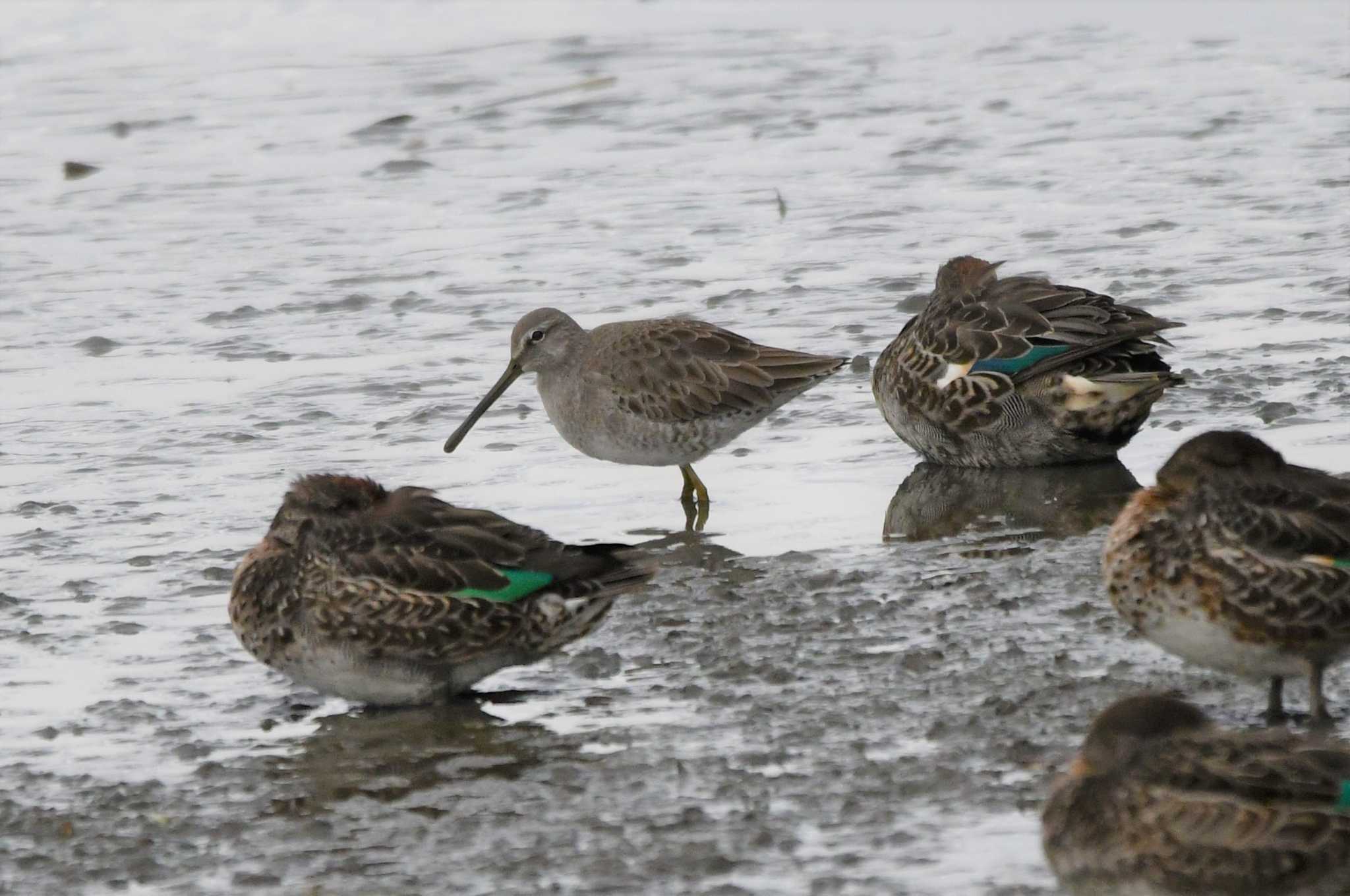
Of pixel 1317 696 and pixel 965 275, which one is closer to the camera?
pixel 1317 696

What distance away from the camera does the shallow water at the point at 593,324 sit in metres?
6.36

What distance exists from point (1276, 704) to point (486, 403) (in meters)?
4.94

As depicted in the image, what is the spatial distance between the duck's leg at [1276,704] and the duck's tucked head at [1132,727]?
1.32m

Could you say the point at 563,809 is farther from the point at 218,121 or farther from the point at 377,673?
the point at 218,121

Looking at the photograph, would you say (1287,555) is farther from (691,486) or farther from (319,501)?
(691,486)

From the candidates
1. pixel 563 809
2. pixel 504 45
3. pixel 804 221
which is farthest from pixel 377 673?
pixel 504 45

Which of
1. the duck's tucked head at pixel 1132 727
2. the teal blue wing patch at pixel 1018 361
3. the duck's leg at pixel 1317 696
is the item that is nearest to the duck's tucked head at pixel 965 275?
the teal blue wing patch at pixel 1018 361

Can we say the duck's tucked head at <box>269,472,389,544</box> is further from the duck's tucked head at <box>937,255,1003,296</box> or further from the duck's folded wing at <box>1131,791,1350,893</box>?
the duck's tucked head at <box>937,255,1003,296</box>

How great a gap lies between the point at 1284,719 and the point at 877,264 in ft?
24.4

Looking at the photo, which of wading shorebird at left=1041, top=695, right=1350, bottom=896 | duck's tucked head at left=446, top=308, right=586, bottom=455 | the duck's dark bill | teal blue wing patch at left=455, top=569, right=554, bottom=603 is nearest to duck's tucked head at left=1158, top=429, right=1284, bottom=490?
wading shorebird at left=1041, top=695, right=1350, bottom=896

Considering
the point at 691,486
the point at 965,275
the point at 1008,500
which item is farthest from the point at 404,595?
the point at 965,275

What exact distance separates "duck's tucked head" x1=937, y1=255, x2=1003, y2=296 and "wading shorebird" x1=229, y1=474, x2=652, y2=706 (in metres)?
3.70

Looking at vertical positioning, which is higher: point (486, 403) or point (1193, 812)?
point (1193, 812)

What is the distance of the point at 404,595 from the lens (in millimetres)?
7332
